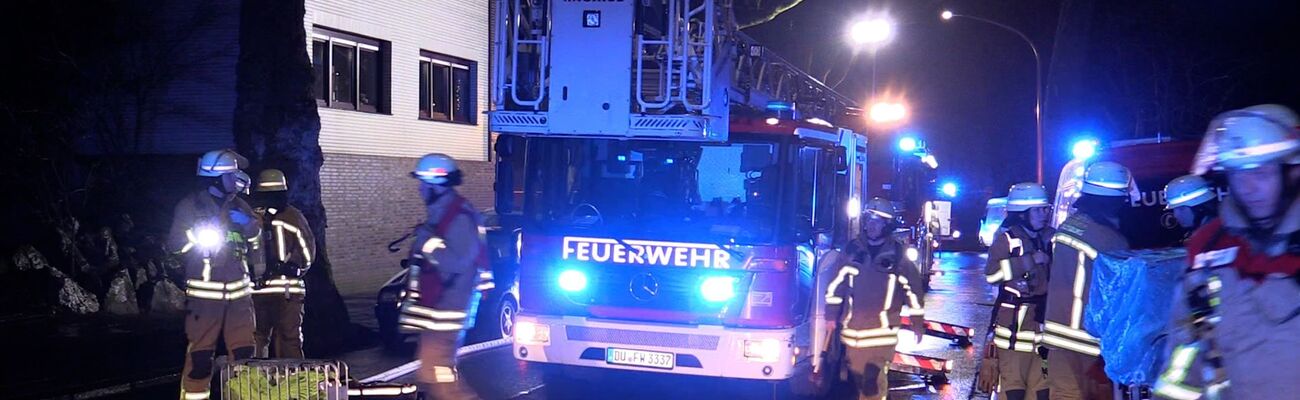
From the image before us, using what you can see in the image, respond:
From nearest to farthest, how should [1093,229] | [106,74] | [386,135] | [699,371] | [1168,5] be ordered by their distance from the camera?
[1093,229] < [699,371] < [106,74] < [386,135] < [1168,5]

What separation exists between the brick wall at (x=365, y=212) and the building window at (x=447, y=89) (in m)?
1.37

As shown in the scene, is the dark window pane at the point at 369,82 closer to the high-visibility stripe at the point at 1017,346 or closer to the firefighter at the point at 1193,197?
the high-visibility stripe at the point at 1017,346

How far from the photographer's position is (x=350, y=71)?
17.0 meters

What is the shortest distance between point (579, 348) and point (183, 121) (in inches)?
415

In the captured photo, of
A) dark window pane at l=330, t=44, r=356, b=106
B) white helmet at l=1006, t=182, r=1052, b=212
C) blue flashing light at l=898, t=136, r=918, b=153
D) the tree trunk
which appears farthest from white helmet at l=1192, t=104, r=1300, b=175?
dark window pane at l=330, t=44, r=356, b=106

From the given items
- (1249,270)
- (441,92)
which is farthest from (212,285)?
(441,92)

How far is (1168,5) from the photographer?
1031 inches

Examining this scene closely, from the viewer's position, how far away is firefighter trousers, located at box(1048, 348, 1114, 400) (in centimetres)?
545

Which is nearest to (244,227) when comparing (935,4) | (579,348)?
(579,348)

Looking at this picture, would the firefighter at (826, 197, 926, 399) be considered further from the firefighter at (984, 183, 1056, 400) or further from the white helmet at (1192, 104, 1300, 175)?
the white helmet at (1192, 104, 1300, 175)

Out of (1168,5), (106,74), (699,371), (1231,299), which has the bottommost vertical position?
(699,371)

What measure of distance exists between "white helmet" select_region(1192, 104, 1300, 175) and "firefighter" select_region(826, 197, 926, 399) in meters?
3.46

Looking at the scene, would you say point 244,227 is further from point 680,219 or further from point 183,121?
point 183,121

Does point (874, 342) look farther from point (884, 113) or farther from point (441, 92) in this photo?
point (441, 92)
